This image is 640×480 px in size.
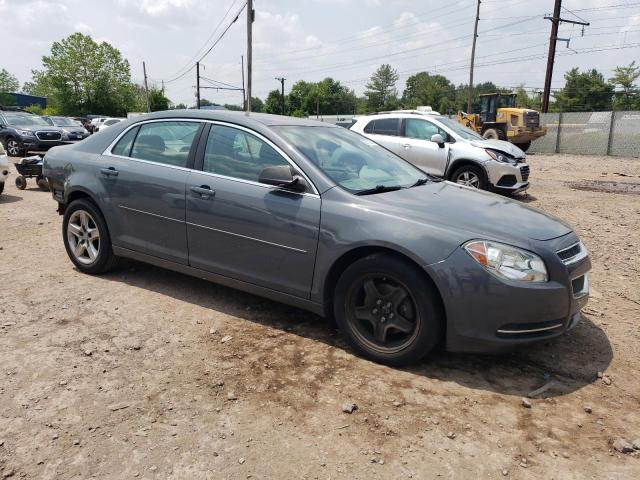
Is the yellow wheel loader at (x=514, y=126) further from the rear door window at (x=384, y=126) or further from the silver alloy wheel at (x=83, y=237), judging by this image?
the silver alloy wheel at (x=83, y=237)

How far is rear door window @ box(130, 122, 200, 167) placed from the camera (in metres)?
4.27

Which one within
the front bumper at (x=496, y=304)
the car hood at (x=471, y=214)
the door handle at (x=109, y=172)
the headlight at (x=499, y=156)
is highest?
the headlight at (x=499, y=156)

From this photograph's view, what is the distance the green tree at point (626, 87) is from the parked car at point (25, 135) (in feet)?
187

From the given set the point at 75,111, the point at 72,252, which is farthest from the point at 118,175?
the point at 75,111

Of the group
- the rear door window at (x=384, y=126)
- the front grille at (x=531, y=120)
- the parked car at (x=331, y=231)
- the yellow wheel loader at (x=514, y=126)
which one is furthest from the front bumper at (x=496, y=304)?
the front grille at (x=531, y=120)

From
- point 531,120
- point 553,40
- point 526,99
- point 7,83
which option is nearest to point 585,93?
point 526,99

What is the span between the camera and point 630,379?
3.28m

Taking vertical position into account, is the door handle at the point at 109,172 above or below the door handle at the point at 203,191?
above

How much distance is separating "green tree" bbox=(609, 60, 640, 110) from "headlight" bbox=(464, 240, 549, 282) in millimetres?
62073

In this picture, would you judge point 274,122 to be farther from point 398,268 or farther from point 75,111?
point 75,111

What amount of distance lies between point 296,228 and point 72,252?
273 cm

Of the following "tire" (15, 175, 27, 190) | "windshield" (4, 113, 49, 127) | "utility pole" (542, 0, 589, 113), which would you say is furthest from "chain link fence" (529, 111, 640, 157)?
"windshield" (4, 113, 49, 127)

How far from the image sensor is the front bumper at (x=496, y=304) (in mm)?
2988

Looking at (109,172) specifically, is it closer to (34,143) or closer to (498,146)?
(498,146)
